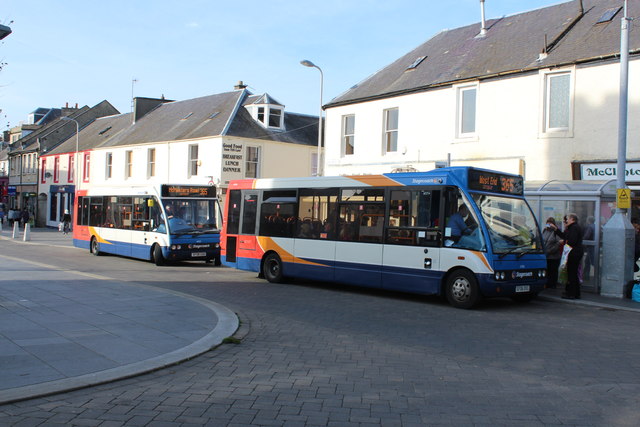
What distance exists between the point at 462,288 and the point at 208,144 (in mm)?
26144

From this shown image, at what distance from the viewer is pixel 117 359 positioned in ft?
21.8

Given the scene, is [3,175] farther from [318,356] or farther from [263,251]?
[318,356]

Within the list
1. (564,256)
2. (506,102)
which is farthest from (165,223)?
(564,256)

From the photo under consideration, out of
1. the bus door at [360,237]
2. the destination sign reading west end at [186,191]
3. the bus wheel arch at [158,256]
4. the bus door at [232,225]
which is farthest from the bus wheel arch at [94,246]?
the bus door at [360,237]

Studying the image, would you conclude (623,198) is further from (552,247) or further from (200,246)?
(200,246)

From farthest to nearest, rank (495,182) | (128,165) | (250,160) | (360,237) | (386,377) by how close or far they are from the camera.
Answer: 1. (128,165)
2. (250,160)
3. (360,237)
4. (495,182)
5. (386,377)

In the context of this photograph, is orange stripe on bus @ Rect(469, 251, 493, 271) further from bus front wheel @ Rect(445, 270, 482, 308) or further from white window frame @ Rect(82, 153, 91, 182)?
white window frame @ Rect(82, 153, 91, 182)

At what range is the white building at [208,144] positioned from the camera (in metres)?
35.1

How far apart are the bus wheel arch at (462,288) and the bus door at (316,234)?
10.2ft

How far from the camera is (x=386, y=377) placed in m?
6.40

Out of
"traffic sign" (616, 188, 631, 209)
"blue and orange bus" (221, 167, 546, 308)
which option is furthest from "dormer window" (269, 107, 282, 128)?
"traffic sign" (616, 188, 631, 209)

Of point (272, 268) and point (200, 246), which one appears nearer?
point (272, 268)

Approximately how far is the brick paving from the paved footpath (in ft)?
0.90

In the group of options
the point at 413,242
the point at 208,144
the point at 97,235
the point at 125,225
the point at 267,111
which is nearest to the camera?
the point at 413,242
